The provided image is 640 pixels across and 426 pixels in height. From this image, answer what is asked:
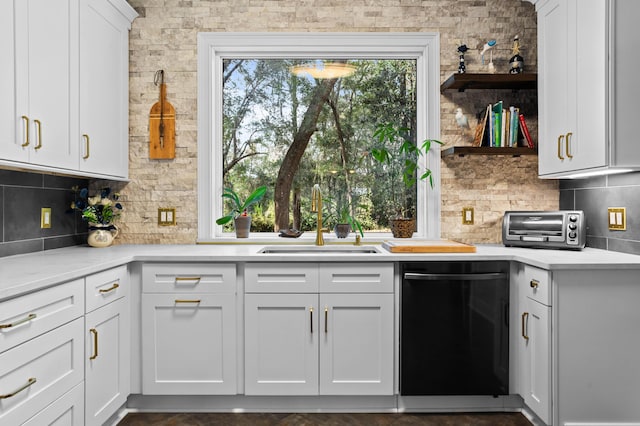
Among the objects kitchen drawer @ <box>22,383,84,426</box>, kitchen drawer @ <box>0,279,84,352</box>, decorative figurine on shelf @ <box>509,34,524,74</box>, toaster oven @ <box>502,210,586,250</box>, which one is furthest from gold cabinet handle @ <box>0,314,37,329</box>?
decorative figurine on shelf @ <box>509,34,524,74</box>

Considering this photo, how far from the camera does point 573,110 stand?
8.13ft

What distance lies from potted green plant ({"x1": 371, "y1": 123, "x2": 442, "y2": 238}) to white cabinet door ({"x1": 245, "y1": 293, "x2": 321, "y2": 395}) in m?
0.93

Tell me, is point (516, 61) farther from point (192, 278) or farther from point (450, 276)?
point (192, 278)

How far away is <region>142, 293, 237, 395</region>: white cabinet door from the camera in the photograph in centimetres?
249

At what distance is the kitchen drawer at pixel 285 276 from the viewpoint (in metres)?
2.49

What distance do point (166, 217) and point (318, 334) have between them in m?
1.40

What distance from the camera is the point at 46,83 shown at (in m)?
2.14

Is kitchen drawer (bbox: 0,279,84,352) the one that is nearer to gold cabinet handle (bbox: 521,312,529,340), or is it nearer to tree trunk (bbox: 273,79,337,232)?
tree trunk (bbox: 273,79,337,232)

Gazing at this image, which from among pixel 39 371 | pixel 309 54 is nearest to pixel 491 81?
pixel 309 54

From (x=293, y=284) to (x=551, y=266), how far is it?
1.32 m

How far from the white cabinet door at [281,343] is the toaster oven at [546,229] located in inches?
52.3

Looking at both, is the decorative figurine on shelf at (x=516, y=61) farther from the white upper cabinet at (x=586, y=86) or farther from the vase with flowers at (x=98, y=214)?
the vase with flowers at (x=98, y=214)

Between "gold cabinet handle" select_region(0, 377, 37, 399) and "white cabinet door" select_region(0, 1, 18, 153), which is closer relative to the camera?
"gold cabinet handle" select_region(0, 377, 37, 399)

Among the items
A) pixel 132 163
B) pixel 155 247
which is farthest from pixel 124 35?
pixel 155 247
